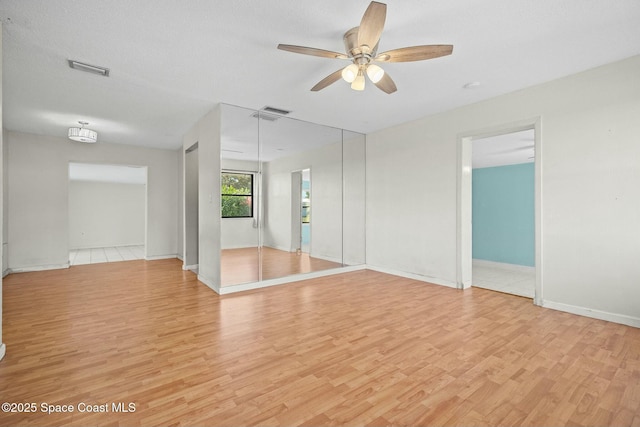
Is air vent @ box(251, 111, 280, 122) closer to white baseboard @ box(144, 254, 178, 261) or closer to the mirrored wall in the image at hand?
the mirrored wall

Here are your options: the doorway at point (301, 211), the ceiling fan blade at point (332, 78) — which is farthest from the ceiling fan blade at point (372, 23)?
the doorway at point (301, 211)

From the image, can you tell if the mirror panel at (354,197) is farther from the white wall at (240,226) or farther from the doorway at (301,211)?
the white wall at (240,226)

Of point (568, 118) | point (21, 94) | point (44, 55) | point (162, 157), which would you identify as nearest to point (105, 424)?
point (44, 55)

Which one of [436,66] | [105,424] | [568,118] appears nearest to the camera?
[105,424]

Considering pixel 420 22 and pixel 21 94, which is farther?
pixel 21 94

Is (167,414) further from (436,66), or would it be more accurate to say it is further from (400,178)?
(400,178)

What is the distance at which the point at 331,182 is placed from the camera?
6000 mm

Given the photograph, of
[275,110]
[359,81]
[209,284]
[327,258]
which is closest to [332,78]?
[359,81]

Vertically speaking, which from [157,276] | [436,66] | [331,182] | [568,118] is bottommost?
[157,276]

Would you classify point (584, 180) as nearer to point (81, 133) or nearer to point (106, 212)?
point (81, 133)

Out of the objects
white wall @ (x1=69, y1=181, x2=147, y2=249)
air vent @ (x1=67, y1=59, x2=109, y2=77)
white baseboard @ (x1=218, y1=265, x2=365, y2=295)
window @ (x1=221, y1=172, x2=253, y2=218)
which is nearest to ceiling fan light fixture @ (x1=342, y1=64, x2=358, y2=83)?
window @ (x1=221, y1=172, x2=253, y2=218)

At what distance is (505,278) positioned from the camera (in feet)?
17.9

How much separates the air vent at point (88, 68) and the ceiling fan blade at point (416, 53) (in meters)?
3.09

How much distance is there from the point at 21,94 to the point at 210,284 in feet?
12.2
